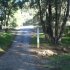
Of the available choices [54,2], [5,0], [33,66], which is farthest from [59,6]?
[33,66]

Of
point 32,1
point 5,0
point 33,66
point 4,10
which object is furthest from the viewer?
point 4,10

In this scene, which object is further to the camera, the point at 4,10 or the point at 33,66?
the point at 4,10

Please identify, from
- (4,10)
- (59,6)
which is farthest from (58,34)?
(4,10)

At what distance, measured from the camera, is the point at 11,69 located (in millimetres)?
12031

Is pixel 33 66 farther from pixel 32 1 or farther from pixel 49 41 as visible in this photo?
pixel 32 1

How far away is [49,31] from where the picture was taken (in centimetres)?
2894

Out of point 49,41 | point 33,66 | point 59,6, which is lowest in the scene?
point 49,41

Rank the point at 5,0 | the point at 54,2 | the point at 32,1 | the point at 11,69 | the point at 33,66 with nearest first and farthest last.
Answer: the point at 11,69 < the point at 33,66 < the point at 54,2 < the point at 32,1 < the point at 5,0

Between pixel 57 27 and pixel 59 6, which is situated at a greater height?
pixel 59 6

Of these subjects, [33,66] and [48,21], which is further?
[48,21]

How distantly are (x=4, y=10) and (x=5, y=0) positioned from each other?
21.3ft

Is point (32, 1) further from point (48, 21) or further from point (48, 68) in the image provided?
point (48, 68)

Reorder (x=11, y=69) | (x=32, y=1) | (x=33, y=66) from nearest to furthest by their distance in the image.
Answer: (x=11, y=69) < (x=33, y=66) < (x=32, y=1)

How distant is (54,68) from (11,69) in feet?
7.15
